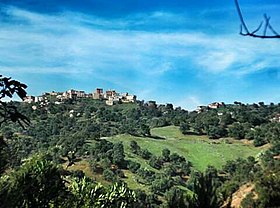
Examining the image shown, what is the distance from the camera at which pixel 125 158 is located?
3812 inches

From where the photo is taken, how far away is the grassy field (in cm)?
9925

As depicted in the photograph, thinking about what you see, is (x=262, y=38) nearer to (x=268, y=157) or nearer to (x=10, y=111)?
(x=10, y=111)

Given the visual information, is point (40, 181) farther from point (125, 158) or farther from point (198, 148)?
point (198, 148)

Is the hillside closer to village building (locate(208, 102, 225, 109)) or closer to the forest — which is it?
the forest

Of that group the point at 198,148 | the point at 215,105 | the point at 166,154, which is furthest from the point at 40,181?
the point at 215,105

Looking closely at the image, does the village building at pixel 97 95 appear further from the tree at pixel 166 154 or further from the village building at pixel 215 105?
the tree at pixel 166 154

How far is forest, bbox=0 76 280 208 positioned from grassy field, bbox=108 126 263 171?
897mm

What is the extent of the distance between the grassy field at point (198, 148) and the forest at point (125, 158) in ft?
2.94

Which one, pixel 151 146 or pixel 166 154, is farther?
pixel 151 146

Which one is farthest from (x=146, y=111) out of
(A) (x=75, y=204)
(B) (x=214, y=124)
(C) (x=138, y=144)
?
(A) (x=75, y=204)

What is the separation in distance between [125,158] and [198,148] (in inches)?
725

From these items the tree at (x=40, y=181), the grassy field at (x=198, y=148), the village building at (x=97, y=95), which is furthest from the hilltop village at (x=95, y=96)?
the tree at (x=40, y=181)

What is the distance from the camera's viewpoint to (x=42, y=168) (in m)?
18.5

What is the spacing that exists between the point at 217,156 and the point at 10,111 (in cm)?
9722
